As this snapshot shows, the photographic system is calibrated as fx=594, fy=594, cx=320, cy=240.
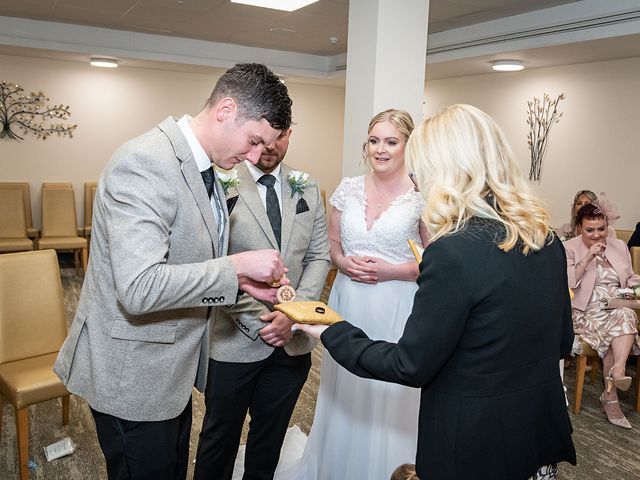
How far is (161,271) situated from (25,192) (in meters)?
8.02

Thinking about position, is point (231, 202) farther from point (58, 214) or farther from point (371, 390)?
point (58, 214)

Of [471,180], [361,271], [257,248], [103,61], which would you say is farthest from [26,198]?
[471,180]

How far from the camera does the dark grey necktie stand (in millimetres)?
2424

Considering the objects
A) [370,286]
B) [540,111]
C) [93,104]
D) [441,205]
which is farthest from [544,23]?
[93,104]

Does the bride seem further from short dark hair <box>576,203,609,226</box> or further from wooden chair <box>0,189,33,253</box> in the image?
wooden chair <box>0,189,33,253</box>

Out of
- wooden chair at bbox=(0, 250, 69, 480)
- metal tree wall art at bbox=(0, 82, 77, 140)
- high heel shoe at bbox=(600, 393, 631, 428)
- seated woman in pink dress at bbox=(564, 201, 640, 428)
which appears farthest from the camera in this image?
metal tree wall art at bbox=(0, 82, 77, 140)

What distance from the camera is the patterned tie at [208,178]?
5.79 ft

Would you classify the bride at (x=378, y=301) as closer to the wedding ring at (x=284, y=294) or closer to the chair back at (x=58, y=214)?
the wedding ring at (x=284, y=294)

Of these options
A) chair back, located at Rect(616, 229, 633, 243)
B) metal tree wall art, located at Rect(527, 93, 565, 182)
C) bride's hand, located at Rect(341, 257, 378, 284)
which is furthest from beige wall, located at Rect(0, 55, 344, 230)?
bride's hand, located at Rect(341, 257, 378, 284)

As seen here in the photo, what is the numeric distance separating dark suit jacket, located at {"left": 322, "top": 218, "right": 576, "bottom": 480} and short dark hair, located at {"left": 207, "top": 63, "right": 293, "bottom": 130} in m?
0.63

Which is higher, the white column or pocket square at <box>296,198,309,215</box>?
the white column

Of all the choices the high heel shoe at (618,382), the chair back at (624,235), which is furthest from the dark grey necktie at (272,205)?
the chair back at (624,235)

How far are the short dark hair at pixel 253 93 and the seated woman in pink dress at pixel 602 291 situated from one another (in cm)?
329

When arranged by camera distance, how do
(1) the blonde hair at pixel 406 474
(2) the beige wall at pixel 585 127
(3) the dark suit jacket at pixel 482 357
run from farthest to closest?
(2) the beige wall at pixel 585 127
(1) the blonde hair at pixel 406 474
(3) the dark suit jacket at pixel 482 357
